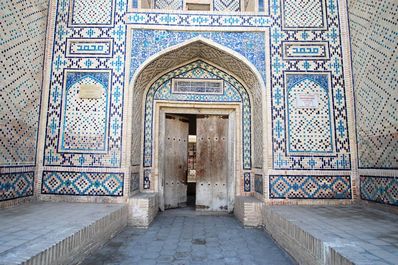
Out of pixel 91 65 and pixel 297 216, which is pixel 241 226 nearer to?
pixel 297 216

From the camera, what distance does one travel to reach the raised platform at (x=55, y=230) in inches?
78.7

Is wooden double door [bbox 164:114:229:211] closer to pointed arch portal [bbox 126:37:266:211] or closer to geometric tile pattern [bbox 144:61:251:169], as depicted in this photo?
pointed arch portal [bbox 126:37:266:211]

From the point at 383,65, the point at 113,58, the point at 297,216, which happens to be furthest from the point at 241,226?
the point at 113,58

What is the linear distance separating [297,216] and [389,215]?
117 centimetres

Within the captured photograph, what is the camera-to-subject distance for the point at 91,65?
178 inches

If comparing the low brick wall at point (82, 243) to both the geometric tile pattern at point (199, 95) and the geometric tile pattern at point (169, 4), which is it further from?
the geometric tile pattern at point (169, 4)

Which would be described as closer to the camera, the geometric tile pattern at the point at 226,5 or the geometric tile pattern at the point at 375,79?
the geometric tile pattern at the point at 375,79

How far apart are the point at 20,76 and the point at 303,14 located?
182 inches

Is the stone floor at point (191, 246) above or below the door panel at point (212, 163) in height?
below

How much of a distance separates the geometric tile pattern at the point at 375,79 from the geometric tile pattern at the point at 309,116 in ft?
1.51

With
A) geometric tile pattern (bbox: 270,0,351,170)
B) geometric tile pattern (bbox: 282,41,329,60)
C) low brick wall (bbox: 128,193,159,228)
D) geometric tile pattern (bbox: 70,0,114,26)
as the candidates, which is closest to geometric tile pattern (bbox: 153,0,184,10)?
geometric tile pattern (bbox: 70,0,114,26)

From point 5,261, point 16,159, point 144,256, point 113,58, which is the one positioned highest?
point 113,58

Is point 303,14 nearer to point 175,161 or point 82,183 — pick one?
point 175,161

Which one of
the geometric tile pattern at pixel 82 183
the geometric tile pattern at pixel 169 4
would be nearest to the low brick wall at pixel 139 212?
the geometric tile pattern at pixel 82 183
